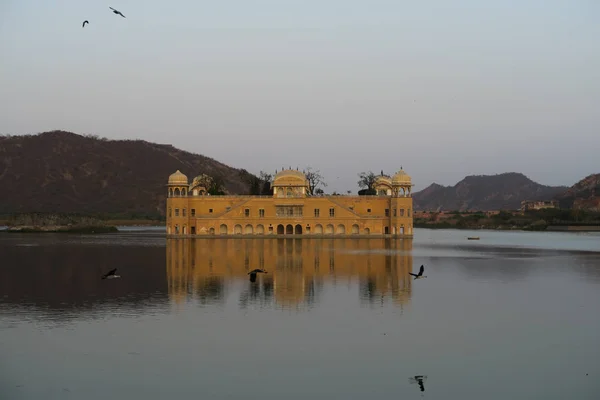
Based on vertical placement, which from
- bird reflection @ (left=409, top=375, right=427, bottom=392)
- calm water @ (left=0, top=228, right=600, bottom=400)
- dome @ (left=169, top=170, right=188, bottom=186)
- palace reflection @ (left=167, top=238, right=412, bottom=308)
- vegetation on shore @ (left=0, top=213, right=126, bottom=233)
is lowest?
bird reflection @ (left=409, top=375, right=427, bottom=392)

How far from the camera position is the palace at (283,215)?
66.1 m

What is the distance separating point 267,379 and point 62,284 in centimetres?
1462

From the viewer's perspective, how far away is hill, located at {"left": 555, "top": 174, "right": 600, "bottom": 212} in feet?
452

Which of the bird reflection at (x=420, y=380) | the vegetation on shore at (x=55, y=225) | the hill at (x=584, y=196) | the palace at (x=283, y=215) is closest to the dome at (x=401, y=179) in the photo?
the palace at (x=283, y=215)

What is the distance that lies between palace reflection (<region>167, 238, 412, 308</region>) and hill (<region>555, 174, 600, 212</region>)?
102562mm

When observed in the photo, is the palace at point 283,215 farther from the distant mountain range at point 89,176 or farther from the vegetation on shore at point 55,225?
the distant mountain range at point 89,176

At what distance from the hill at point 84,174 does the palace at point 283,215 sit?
53.3m

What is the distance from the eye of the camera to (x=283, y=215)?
66.6 metres

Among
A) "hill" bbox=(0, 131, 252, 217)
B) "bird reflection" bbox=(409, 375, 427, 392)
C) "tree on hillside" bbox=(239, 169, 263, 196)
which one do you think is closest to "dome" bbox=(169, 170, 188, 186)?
"tree on hillside" bbox=(239, 169, 263, 196)

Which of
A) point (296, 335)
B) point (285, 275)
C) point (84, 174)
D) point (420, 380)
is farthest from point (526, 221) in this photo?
point (420, 380)

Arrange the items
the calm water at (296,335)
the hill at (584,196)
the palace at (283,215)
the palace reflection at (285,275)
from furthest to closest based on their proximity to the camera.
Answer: the hill at (584,196), the palace at (283,215), the palace reflection at (285,275), the calm water at (296,335)

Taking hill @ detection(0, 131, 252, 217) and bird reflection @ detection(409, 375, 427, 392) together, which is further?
hill @ detection(0, 131, 252, 217)

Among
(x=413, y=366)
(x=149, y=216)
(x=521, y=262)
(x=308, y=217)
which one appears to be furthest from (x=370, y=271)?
(x=149, y=216)

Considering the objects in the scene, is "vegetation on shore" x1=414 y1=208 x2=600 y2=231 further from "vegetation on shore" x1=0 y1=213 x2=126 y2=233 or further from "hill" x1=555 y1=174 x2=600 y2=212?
"vegetation on shore" x1=0 y1=213 x2=126 y2=233
